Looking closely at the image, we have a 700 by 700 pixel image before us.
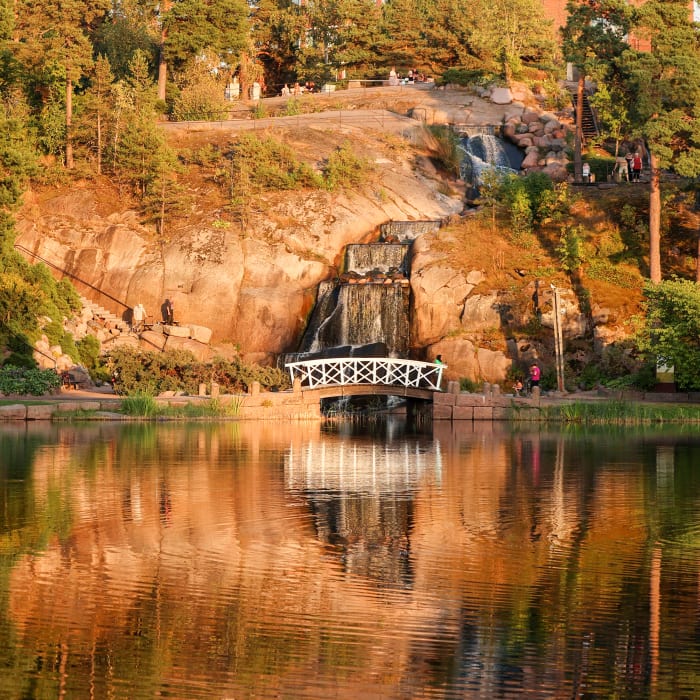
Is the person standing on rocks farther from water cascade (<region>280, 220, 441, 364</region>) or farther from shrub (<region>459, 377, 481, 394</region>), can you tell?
shrub (<region>459, 377, 481, 394</region>)

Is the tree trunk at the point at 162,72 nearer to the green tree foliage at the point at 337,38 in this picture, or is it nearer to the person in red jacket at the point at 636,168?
the green tree foliage at the point at 337,38

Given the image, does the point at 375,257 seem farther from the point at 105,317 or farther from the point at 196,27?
the point at 196,27

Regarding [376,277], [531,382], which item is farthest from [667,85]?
[376,277]

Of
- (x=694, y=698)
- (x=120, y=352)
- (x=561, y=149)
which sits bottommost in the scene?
(x=694, y=698)

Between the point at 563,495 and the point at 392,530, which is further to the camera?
the point at 563,495

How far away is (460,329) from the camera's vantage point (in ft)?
172

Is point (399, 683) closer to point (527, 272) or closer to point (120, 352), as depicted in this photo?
point (120, 352)

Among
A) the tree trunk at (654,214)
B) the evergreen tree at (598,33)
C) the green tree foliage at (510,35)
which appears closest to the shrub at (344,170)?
the evergreen tree at (598,33)

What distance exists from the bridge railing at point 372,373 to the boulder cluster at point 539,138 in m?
19.2

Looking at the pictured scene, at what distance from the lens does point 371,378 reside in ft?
161

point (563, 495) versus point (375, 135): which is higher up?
point (375, 135)

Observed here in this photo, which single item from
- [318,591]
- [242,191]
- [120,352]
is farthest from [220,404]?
[318,591]

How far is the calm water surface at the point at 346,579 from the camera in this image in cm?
1206

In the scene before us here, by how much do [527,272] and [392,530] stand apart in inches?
1380
